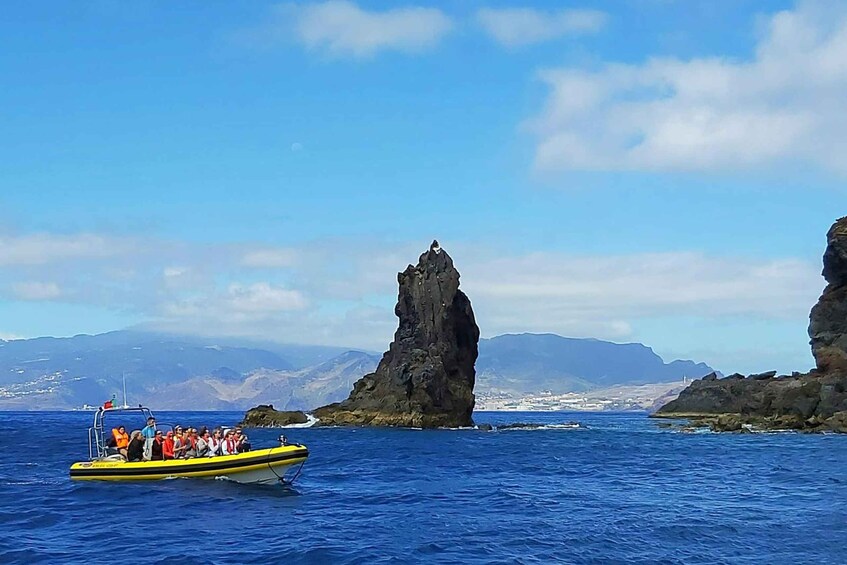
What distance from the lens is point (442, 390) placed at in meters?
110

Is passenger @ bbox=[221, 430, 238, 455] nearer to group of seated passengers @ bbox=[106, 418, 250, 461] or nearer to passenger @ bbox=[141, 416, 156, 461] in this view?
group of seated passengers @ bbox=[106, 418, 250, 461]

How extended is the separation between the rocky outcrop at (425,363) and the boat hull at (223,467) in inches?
2595

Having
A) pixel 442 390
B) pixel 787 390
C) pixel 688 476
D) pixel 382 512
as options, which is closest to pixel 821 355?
pixel 787 390

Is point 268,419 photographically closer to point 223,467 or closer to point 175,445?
point 175,445

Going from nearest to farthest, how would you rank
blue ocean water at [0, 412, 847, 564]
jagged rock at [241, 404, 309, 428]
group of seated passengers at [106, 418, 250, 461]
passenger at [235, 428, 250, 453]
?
1. blue ocean water at [0, 412, 847, 564]
2. passenger at [235, 428, 250, 453]
3. group of seated passengers at [106, 418, 250, 461]
4. jagged rock at [241, 404, 309, 428]

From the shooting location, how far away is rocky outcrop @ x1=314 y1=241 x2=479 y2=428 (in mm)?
107688

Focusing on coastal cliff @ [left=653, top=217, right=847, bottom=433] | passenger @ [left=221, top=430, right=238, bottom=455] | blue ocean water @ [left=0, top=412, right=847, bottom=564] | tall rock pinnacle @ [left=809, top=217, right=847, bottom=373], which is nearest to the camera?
blue ocean water @ [left=0, top=412, right=847, bottom=564]

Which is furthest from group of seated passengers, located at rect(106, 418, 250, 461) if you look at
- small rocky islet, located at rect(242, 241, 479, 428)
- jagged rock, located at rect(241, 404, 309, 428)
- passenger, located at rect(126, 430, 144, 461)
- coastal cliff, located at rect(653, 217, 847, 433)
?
jagged rock, located at rect(241, 404, 309, 428)

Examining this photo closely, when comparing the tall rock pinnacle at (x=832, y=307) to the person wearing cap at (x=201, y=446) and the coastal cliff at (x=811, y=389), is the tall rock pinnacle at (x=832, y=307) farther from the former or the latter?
the person wearing cap at (x=201, y=446)

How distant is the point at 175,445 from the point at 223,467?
10.3ft

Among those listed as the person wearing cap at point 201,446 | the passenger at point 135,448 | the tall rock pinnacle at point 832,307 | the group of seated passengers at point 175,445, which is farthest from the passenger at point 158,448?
the tall rock pinnacle at point 832,307

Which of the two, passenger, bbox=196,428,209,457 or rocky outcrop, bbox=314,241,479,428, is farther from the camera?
rocky outcrop, bbox=314,241,479,428

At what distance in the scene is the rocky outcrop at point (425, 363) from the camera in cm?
10769

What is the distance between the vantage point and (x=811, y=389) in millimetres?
101000
